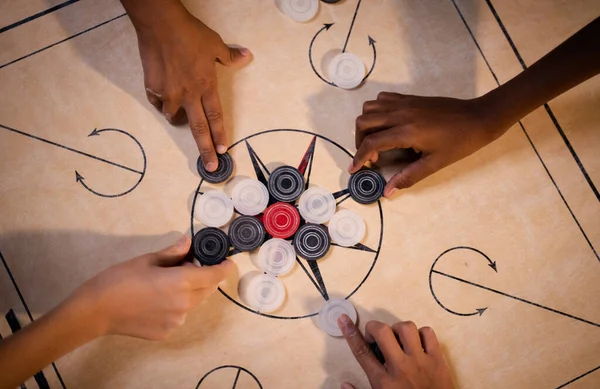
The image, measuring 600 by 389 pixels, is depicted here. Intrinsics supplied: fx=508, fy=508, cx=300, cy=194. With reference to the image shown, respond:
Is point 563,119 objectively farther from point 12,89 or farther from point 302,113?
point 12,89

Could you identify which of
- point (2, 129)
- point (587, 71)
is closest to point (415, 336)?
point (587, 71)

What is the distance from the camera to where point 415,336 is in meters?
1.90

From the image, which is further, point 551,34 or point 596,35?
point 551,34

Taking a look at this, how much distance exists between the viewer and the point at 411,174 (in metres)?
1.95

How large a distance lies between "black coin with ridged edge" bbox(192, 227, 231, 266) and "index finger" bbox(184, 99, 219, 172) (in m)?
0.25

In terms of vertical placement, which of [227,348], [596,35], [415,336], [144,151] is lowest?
[415,336]

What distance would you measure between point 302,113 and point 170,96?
54cm

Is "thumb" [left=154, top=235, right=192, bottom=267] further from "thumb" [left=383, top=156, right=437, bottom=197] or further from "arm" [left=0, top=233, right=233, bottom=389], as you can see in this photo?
"thumb" [left=383, top=156, right=437, bottom=197]

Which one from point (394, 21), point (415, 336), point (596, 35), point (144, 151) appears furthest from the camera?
point (394, 21)

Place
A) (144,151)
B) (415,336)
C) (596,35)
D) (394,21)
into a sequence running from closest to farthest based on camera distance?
(596,35)
(415,336)
(144,151)
(394,21)

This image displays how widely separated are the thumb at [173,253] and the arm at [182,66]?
31cm

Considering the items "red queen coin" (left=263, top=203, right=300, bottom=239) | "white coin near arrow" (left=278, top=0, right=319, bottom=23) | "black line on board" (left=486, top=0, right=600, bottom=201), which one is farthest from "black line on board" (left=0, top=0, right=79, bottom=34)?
"black line on board" (left=486, top=0, right=600, bottom=201)

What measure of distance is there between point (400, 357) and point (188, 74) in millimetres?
1341

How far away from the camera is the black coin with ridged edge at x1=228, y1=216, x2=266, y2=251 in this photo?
1.97m
